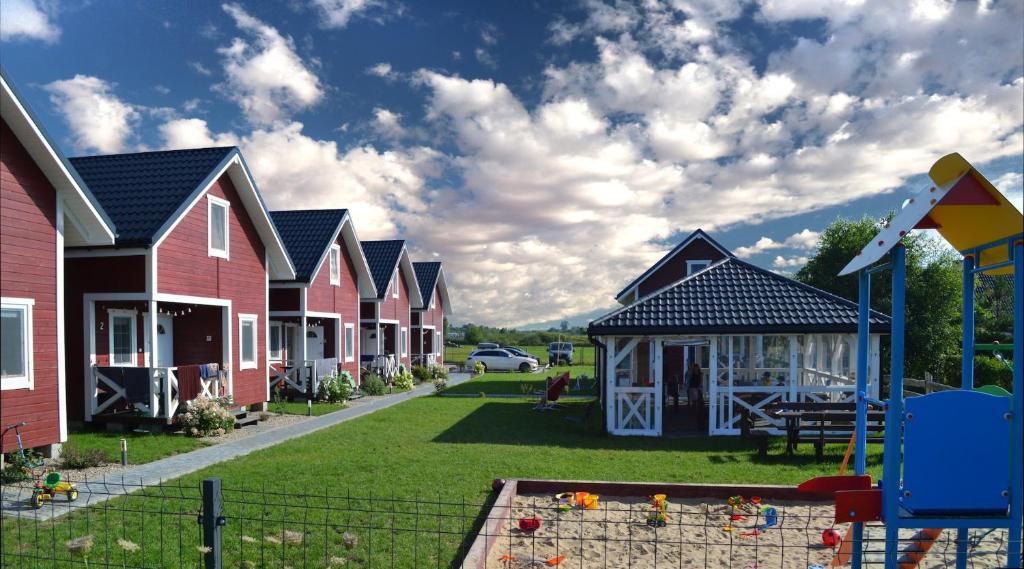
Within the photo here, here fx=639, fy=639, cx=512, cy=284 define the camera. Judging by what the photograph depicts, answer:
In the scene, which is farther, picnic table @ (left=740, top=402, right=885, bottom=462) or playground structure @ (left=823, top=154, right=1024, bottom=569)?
picnic table @ (left=740, top=402, right=885, bottom=462)

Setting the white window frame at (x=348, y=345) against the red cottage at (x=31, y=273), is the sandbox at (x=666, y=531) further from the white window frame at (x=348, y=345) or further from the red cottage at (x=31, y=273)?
the white window frame at (x=348, y=345)

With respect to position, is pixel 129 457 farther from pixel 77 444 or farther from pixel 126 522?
pixel 126 522

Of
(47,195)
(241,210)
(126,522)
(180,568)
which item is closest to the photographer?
(180,568)

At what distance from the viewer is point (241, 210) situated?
17.0 metres

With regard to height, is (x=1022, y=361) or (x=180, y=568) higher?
(x=1022, y=361)

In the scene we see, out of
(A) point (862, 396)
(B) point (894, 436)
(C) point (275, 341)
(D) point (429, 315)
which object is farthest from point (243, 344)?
(D) point (429, 315)

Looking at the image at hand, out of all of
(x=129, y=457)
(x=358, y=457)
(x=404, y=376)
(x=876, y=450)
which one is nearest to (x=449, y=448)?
(x=358, y=457)

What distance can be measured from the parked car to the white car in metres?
6.68

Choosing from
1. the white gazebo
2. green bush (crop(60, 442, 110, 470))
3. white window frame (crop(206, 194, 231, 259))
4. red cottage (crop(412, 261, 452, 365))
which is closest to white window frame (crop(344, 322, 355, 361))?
white window frame (crop(206, 194, 231, 259))

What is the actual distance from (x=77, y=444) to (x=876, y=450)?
49.5 ft

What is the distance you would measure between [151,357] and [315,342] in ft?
34.5

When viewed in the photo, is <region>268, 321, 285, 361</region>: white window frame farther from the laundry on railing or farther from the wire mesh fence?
the wire mesh fence

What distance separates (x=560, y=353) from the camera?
151 ft

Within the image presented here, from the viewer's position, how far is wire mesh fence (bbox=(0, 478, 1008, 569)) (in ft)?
19.7
